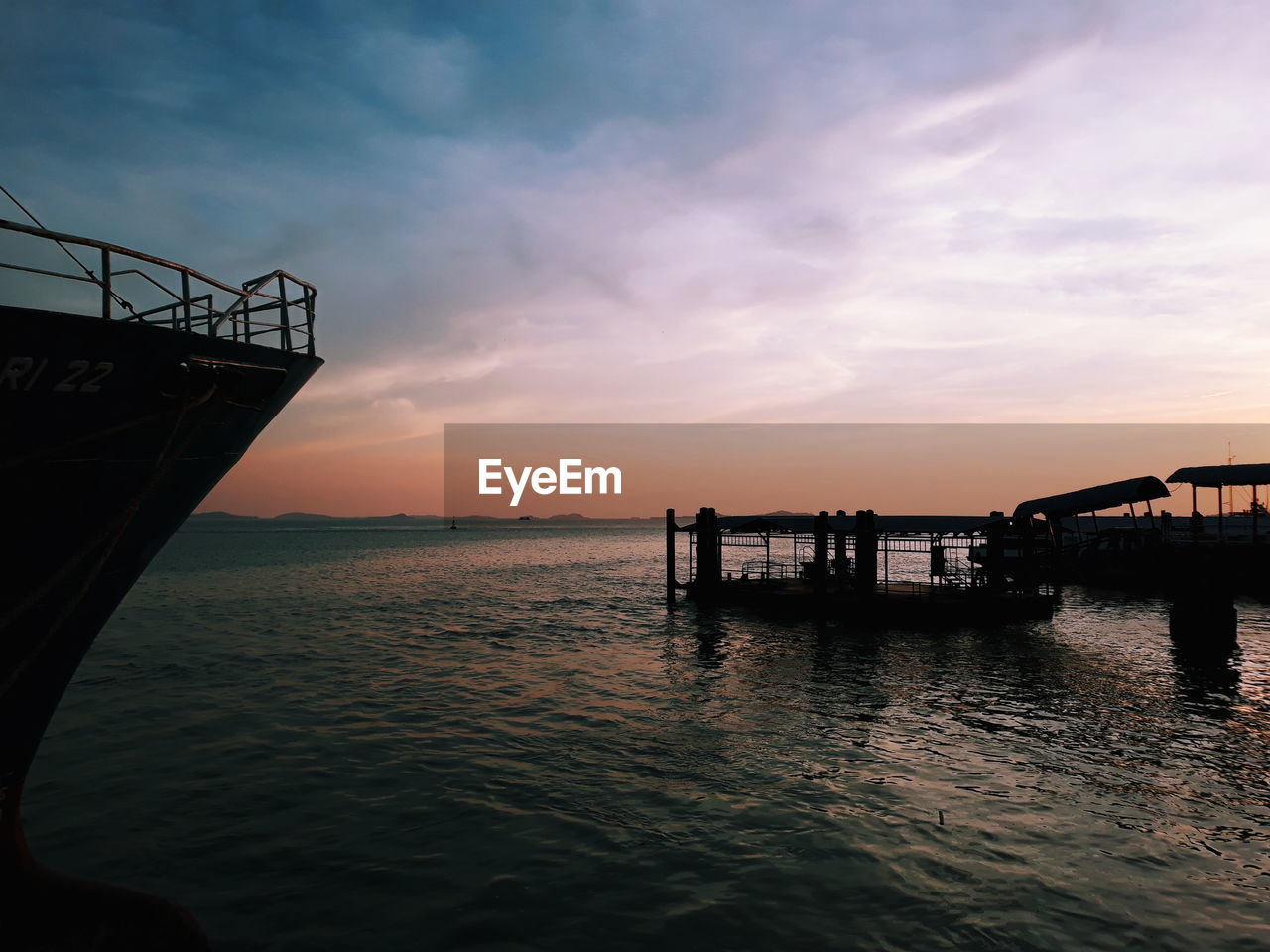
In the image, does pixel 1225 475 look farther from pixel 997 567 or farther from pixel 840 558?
pixel 840 558

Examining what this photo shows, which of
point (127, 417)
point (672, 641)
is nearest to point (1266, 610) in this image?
point (672, 641)

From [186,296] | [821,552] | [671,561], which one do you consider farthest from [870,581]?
[186,296]

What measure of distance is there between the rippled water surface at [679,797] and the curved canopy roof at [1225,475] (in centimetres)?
2328

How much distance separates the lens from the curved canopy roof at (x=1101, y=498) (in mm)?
35531

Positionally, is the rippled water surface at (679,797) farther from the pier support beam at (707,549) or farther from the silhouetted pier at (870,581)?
the pier support beam at (707,549)

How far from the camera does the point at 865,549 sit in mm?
32812

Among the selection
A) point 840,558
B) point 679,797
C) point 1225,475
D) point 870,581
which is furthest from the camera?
point 1225,475

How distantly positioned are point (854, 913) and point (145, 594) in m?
55.9

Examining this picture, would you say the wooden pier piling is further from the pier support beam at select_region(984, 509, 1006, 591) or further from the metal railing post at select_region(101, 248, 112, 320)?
the metal railing post at select_region(101, 248, 112, 320)

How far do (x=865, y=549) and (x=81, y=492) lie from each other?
30.9m

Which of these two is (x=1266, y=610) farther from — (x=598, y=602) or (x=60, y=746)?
(x=60, y=746)

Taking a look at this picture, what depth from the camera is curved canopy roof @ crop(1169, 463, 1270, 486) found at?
40.9 meters

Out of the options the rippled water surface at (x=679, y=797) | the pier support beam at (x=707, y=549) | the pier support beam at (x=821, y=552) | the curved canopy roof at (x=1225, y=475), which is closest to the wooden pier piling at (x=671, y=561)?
the pier support beam at (x=707, y=549)

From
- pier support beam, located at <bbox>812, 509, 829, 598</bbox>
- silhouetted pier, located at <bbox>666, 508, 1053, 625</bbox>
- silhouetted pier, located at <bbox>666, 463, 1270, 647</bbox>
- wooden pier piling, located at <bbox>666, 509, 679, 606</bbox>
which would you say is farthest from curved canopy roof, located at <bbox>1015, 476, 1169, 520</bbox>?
wooden pier piling, located at <bbox>666, 509, 679, 606</bbox>
